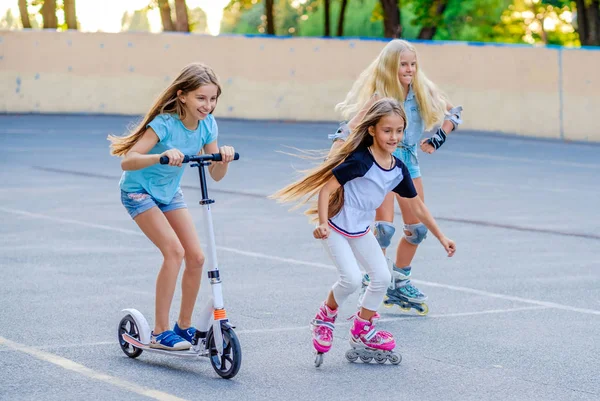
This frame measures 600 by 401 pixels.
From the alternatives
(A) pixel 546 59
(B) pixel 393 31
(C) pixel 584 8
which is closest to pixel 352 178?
(A) pixel 546 59

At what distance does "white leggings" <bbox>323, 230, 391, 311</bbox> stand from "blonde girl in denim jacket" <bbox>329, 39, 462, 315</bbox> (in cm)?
122

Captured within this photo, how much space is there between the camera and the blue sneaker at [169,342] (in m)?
6.60

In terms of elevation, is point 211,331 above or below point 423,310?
above

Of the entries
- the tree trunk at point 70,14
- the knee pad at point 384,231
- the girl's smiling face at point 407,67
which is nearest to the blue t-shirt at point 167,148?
the girl's smiling face at point 407,67

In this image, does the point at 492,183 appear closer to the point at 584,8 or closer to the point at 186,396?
the point at 186,396

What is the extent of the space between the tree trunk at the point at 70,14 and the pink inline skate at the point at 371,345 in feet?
116

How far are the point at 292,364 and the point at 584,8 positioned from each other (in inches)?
1083

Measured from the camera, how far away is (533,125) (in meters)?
25.5

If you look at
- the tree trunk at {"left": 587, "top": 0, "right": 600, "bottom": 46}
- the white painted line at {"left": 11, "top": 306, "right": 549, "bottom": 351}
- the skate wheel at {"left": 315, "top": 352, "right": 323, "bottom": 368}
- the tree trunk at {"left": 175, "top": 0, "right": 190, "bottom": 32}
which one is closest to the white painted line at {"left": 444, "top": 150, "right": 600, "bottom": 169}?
the tree trunk at {"left": 587, "top": 0, "right": 600, "bottom": 46}

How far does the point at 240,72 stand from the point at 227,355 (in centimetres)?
2385

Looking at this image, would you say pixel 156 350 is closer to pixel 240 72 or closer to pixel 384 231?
pixel 384 231

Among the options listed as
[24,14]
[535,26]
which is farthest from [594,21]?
[535,26]

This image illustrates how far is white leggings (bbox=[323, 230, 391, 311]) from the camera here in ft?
22.1

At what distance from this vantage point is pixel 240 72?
29.8 m
